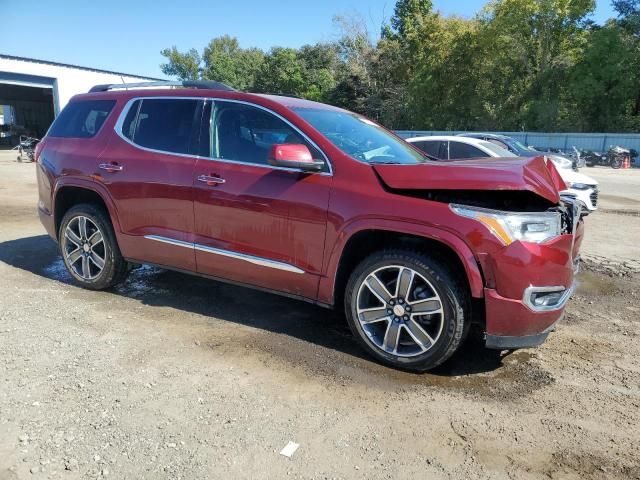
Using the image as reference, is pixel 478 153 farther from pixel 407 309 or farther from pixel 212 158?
pixel 407 309

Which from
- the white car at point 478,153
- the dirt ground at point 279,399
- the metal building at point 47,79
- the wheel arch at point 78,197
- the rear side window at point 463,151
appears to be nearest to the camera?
the dirt ground at point 279,399

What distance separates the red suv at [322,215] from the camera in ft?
10.7

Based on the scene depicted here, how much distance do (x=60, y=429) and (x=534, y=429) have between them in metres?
2.64

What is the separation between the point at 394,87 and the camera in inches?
1857

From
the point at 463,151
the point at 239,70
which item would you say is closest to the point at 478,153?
the point at 463,151

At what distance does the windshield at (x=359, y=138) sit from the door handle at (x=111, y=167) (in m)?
1.78

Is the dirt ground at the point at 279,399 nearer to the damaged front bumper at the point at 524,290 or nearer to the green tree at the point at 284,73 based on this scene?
the damaged front bumper at the point at 524,290

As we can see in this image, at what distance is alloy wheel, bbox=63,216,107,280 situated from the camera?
5016 mm

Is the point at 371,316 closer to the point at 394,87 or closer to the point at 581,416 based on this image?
the point at 581,416

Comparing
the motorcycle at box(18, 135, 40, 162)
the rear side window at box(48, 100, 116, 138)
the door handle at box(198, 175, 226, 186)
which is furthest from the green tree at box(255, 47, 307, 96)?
the door handle at box(198, 175, 226, 186)

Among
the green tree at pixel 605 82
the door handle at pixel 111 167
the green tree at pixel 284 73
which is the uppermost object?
the green tree at pixel 284 73

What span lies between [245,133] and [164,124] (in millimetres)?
898

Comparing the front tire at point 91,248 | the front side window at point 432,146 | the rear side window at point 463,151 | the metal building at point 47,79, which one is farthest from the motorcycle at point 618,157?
the front tire at point 91,248

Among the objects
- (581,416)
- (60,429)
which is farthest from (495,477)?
(60,429)
